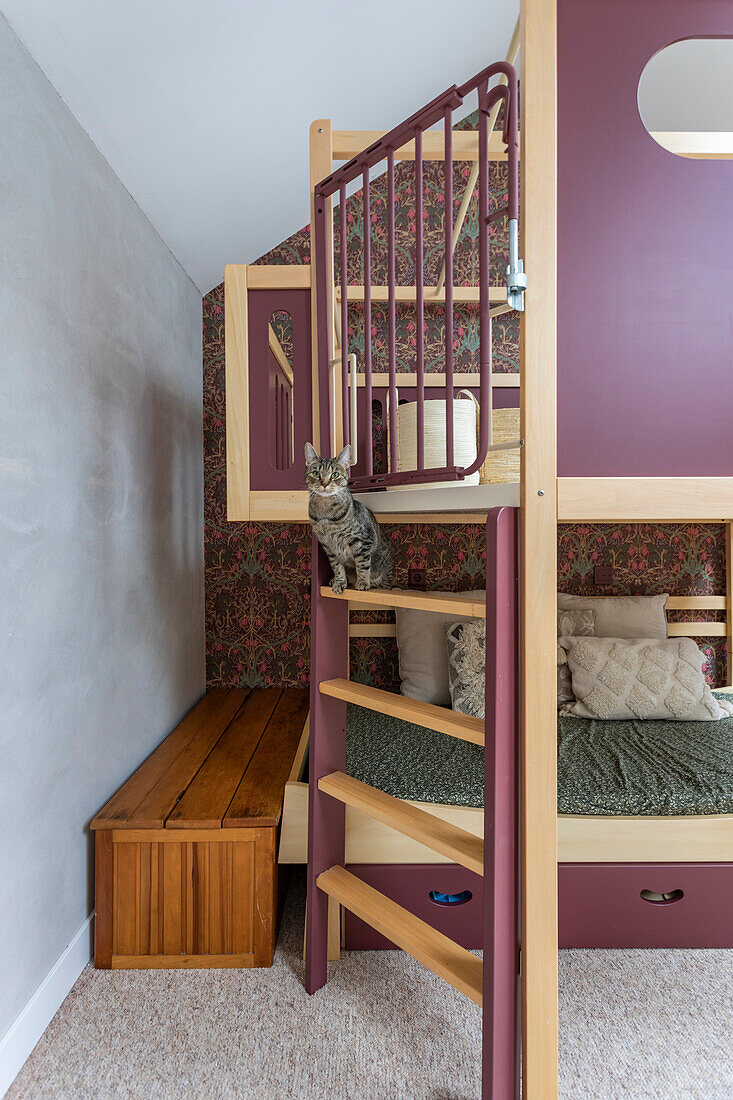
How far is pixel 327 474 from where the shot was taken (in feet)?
4.98

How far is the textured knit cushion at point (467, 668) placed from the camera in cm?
237

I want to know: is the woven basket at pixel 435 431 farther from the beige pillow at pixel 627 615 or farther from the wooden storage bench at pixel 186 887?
the beige pillow at pixel 627 615

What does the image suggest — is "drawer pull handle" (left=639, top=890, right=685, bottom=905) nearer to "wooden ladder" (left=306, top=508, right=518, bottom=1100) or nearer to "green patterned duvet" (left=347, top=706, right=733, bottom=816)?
"green patterned duvet" (left=347, top=706, right=733, bottom=816)

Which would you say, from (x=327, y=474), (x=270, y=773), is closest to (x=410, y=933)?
(x=270, y=773)

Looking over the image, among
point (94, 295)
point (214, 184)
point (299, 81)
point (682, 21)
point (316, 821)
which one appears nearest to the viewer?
point (682, 21)

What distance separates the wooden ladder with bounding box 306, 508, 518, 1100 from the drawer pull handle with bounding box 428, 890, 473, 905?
12.4 inches

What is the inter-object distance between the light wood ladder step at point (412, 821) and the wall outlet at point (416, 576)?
1.45 metres

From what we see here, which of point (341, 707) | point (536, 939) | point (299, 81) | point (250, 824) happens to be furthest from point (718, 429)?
point (299, 81)

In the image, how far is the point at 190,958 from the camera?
172 cm

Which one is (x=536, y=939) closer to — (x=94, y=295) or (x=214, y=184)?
(x=94, y=295)

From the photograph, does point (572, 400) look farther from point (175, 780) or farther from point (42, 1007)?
point (42, 1007)

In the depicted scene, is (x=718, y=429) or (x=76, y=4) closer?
(x=718, y=429)

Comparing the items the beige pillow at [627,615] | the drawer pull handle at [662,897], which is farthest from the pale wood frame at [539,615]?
the beige pillow at [627,615]

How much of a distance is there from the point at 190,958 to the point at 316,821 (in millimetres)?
562
